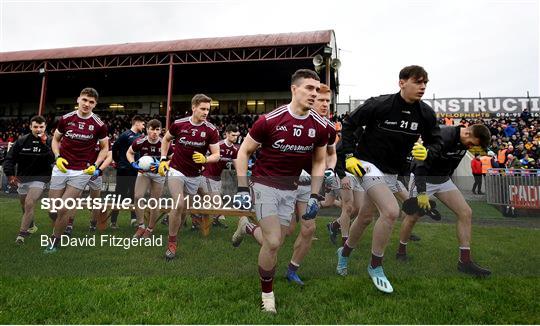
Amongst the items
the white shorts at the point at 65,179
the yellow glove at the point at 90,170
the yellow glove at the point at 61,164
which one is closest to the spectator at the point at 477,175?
the yellow glove at the point at 90,170

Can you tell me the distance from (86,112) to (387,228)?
5.23 meters

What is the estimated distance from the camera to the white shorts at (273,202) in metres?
3.51

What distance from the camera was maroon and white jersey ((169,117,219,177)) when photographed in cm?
588

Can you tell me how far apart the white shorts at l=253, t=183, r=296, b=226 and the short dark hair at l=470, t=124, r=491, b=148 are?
8.91 feet

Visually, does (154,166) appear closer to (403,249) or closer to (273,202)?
(273,202)

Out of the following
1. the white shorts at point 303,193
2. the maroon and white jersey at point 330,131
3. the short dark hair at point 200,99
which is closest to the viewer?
the maroon and white jersey at point 330,131

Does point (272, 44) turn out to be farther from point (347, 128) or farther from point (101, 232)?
point (347, 128)

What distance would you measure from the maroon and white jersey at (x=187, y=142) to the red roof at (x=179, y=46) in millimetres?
13977

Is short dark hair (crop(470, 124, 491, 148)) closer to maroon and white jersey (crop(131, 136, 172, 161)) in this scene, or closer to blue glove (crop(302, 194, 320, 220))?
blue glove (crop(302, 194, 320, 220))

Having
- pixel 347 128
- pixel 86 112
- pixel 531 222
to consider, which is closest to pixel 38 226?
pixel 86 112

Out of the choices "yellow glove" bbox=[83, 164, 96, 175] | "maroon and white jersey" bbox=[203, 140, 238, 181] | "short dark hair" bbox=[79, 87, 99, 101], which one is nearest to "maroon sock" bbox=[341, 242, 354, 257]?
"yellow glove" bbox=[83, 164, 96, 175]

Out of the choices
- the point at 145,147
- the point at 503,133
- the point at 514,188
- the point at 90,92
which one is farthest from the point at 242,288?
the point at 503,133

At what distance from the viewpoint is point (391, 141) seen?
426 centimetres

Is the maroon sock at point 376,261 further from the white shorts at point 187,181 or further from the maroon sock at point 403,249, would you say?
the white shorts at point 187,181
